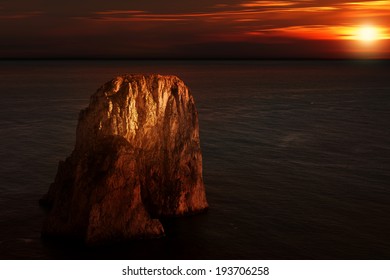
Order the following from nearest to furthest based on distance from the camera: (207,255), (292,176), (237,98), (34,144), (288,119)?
(207,255), (292,176), (34,144), (288,119), (237,98)

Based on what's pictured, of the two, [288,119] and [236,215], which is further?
[288,119]

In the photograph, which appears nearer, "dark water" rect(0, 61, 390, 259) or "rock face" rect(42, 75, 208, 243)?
"dark water" rect(0, 61, 390, 259)

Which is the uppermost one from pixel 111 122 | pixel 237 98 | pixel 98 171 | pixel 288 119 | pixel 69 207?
pixel 237 98

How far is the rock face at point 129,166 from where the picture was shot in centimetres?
4312

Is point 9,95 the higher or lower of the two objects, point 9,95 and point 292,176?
the higher

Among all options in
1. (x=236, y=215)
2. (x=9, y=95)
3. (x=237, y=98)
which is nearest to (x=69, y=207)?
(x=236, y=215)

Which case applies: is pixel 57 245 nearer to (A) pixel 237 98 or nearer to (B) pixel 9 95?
(A) pixel 237 98

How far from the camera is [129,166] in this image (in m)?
44.3

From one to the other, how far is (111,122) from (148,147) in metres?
4.07

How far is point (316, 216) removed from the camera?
5022 cm

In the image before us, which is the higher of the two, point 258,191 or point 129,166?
point 129,166

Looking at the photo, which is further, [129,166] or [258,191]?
[258,191]

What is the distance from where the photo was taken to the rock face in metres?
43.1

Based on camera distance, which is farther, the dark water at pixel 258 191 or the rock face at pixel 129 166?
the rock face at pixel 129 166
